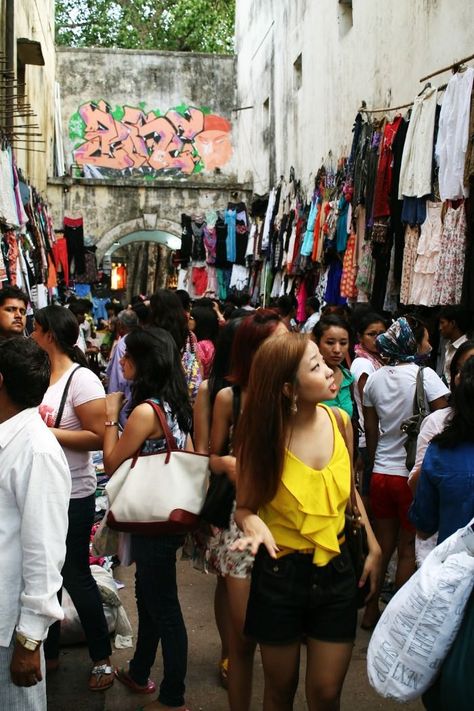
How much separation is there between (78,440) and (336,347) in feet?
5.92

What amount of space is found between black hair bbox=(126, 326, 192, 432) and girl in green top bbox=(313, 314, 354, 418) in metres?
1.38

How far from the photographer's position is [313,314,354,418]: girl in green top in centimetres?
465

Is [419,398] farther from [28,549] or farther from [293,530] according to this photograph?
[28,549]

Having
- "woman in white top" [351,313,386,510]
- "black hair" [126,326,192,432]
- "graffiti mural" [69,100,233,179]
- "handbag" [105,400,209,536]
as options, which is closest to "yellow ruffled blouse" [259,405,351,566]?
"handbag" [105,400,209,536]

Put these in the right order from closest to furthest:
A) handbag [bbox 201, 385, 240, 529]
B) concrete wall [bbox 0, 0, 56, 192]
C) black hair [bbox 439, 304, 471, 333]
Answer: handbag [bbox 201, 385, 240, 529]
black hair [bbox 439, 304, 471, 333]
concrete wall [bbox 0, 0, 56, 192]

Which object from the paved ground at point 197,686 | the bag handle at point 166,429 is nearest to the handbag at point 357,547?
the bag handle at point 166,429

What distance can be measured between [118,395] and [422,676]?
1.89 metres

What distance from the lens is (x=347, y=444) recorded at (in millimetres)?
2920

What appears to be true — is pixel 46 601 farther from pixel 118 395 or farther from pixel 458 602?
pixel 118 395

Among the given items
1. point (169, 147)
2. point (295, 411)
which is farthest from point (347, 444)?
point (169, 147)

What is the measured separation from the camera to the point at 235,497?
3080 millimetres

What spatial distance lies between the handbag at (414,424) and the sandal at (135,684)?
66.4 inches

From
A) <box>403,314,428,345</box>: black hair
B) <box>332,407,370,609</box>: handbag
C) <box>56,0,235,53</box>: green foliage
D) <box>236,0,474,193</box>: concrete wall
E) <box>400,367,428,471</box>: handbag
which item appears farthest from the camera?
<box>56,0,235,53</box>: green foliage

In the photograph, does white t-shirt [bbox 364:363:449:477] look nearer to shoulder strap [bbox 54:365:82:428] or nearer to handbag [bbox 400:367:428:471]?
handbag [bbox 400:367:428:471]
